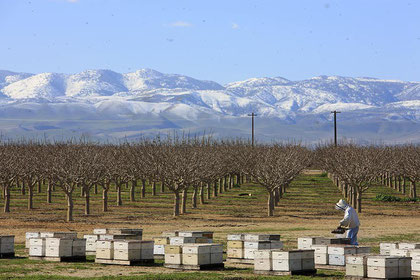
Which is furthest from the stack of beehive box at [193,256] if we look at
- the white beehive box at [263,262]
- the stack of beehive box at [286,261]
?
the stack of beehive box at [286,261]

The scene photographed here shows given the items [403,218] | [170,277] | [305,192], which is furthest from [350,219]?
[305,192]

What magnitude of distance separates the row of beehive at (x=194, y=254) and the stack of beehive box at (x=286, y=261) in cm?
184

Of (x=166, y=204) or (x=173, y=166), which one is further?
(x=166, y=204)

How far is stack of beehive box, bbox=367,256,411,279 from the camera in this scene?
26125mm

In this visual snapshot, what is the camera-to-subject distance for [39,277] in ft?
89.2

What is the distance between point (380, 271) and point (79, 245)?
12097mm

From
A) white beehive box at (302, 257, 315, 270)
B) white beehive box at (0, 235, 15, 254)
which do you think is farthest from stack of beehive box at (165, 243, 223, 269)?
white beehive box at (0, 235, 15, 254)

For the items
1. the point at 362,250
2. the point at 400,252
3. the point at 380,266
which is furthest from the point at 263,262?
the point at 400,252

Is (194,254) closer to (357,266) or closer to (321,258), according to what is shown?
(321,258)

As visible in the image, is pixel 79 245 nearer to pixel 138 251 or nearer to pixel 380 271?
pixel 138 251

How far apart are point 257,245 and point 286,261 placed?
135 inches

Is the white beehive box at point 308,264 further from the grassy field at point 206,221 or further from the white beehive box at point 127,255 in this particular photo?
the white beehive box at point 127,255

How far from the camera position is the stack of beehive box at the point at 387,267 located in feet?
85.7

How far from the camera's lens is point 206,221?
5628 cm
